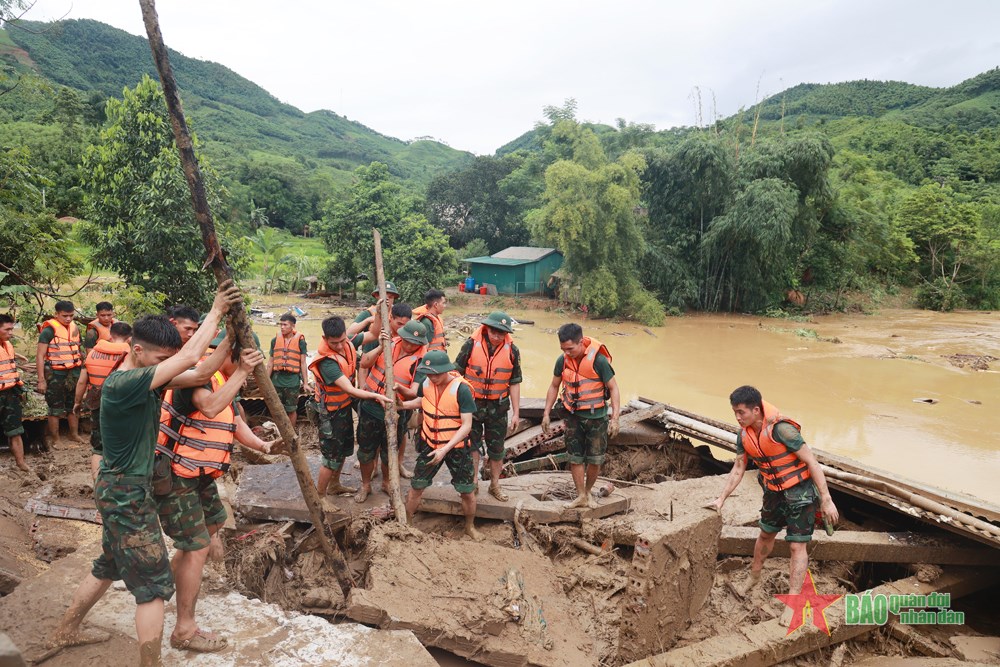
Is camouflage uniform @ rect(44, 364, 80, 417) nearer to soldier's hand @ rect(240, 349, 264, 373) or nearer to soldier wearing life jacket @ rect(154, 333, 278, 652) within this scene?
soldier wearing life jacket @ rect(154, 333, 278, 652)

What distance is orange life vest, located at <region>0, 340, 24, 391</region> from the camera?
579 cm

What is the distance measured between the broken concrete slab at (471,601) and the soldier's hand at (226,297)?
6.23ft

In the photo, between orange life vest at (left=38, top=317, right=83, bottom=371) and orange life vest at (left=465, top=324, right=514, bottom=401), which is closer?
orange life vest at (left=465, top=324, right=514, bottom=401)

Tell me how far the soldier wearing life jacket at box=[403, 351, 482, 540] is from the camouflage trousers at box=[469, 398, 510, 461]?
441 mm

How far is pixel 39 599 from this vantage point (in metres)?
3.20

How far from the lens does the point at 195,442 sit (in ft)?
10.6

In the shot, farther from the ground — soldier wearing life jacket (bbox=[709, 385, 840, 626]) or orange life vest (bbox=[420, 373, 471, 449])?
orange life vest (bbox=[420, 373, 471, 449])

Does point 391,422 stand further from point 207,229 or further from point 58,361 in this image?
point 58,361

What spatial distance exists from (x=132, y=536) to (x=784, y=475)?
4178mm

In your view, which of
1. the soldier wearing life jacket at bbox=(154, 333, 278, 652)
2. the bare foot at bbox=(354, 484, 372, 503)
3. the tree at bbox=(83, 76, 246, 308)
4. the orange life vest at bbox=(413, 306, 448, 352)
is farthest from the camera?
the tree at bbox=(83, 76, 246, 308)

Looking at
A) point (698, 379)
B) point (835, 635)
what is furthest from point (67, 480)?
point (698, 379)

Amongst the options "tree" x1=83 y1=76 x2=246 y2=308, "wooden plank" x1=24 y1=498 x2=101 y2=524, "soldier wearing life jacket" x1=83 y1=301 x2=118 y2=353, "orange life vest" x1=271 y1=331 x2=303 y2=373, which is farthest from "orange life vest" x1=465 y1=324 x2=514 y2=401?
"tree" x1=83 y1=76 x2=246 y2=308

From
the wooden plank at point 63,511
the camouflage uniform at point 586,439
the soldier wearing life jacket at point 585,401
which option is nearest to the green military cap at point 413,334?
the soldier wearing life jacket at point 585,401

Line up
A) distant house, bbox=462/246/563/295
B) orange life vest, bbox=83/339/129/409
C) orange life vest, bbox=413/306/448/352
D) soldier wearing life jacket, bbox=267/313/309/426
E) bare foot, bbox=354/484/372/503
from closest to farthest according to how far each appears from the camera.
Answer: bare foot, bbox=354/484/372/503, orange life vest, bbox=83/339/129/409, orange life vest, bbox=413/306/448/352, soldier wearing life jacket, bbox=267/313/309/426, distant house, bbox=462/246/563/295
